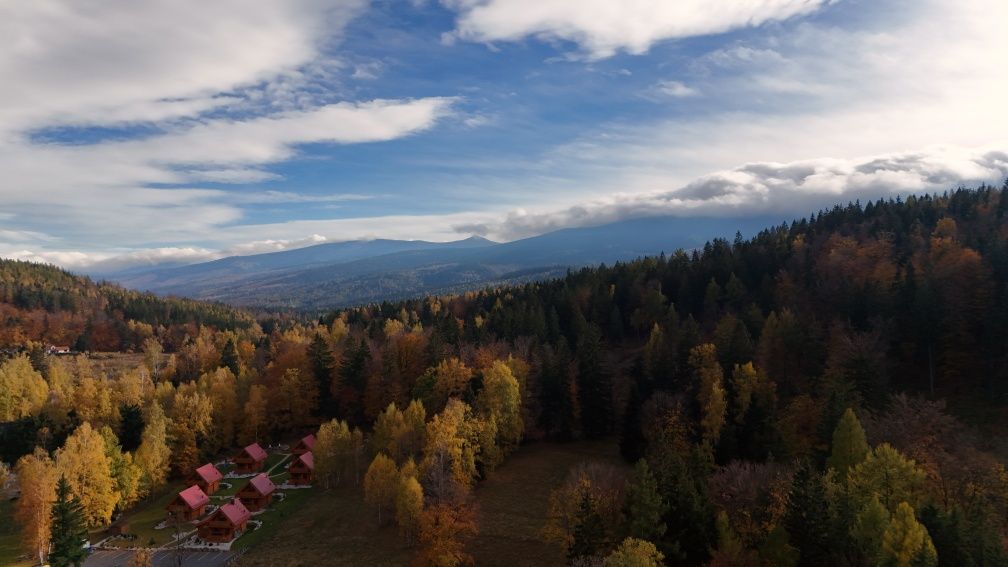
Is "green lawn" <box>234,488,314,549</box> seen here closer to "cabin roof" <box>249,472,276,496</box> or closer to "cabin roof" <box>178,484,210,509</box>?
"cabin roof" <box>249,472,276,496</box>

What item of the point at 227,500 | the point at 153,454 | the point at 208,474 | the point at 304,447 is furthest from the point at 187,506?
the point at 304,447

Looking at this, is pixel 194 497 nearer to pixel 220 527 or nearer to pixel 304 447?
pixel 220 527

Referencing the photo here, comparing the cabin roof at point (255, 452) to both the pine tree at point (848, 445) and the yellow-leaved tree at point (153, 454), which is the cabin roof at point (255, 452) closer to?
the yellow-leaved tree at point (153, 454)

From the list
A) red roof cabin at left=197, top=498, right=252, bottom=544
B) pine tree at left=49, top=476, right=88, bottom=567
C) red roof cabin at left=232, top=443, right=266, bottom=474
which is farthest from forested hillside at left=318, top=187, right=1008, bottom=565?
pine tree at left=49, top=476, right=88, bottom=567

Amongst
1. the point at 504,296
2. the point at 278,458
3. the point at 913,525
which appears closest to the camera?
the point at 913,525

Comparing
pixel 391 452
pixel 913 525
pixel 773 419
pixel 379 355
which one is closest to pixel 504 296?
pixel 379 355

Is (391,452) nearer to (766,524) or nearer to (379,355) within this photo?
(379,355)
